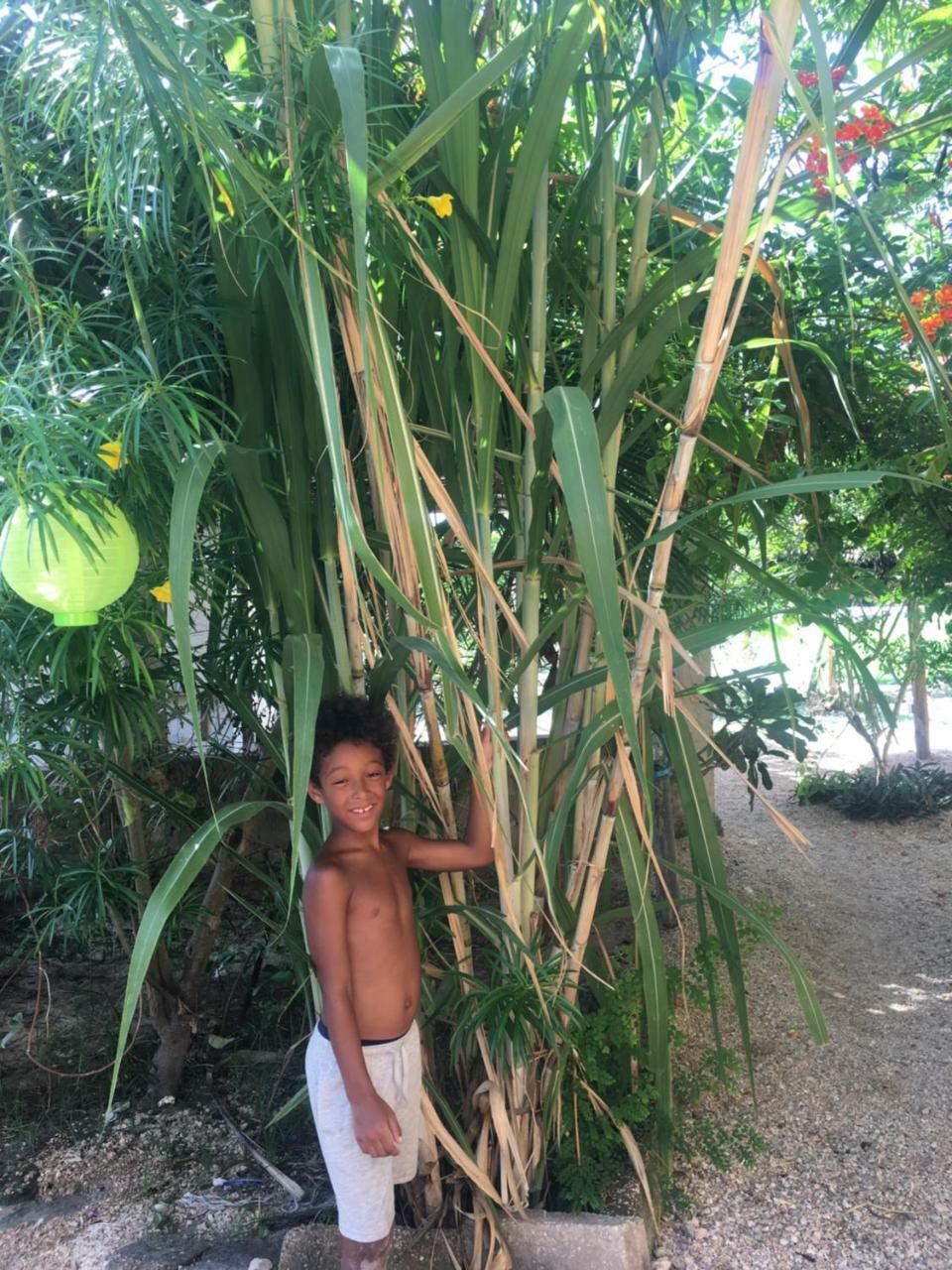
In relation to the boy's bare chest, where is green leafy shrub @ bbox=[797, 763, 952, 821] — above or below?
below

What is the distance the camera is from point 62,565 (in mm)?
Answer: 862

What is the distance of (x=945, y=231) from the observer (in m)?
1.90

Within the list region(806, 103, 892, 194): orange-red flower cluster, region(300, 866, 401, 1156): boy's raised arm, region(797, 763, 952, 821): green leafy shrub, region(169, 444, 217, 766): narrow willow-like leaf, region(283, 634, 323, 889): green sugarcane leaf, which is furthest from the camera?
region(797, 763, 952, 821): green leafy shrub

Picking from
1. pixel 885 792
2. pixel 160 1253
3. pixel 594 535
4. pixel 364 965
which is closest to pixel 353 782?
pixel 364 965

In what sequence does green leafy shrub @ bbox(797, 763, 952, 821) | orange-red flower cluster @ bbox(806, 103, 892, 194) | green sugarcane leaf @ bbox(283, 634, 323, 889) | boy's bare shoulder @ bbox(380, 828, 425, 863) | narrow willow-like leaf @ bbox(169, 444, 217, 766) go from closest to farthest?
narrow willow-like leaf @ bbox(169, 444, 217, 766) < green sugarcane leaf @ bbox(283, 634, 323, 889) < boy's bare shoulder @ bbox(380, 828, 425, 863) < orange-red flower cluster @ bbox(806, 103, 892, 194) < green leafy shrub @ bbox(797, 763, 952, 821)

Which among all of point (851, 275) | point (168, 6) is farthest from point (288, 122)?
point (851, 275)

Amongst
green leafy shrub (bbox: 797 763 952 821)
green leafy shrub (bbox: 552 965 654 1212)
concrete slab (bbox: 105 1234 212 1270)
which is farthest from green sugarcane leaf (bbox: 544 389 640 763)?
green leafy shrub (bbox: 797 763 952 821)

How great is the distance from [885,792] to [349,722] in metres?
3.85

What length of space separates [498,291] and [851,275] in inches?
40.6

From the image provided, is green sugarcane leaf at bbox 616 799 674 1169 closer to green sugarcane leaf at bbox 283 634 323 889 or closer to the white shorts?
the white shorts

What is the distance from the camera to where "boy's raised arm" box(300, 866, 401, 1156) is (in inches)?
46.6

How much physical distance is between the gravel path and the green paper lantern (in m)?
1.25

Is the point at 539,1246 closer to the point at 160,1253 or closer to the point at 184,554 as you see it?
the point at 160,1253

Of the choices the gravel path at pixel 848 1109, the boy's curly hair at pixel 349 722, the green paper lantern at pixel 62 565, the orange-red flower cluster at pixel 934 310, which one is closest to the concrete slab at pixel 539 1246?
the gravel path at pixel 848 1109
